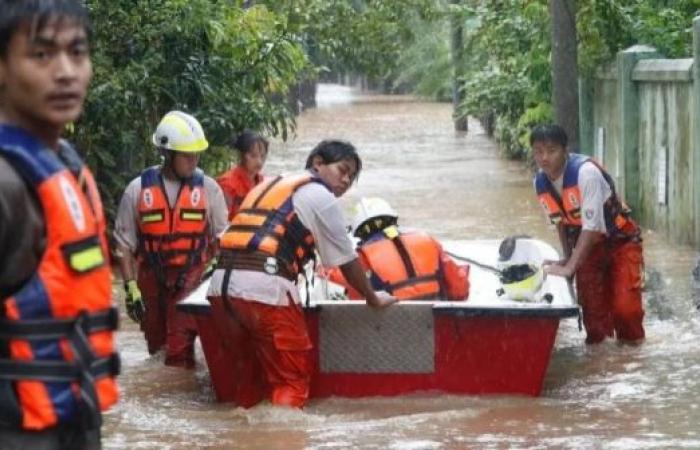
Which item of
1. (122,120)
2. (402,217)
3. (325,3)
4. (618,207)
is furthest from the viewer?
(325,3)

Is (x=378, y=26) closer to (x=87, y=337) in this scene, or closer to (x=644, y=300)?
(x=644, y=300)

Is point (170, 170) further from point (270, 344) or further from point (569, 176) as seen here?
point (569, 176)

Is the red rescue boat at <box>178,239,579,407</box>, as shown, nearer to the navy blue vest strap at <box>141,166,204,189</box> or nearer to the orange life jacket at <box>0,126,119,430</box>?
the navy blue vest strap at <box>141,166,204,189</box>

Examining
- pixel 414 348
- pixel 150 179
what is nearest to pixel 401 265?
pixel 414 348

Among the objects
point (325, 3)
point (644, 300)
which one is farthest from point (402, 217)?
point (644, 300)

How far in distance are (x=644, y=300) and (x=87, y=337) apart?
10.1 m

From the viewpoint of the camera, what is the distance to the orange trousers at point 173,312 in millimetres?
10586

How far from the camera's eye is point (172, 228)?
34.3ft

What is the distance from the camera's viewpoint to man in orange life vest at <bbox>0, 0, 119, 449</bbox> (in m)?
3.81

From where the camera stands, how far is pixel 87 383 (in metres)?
3.89

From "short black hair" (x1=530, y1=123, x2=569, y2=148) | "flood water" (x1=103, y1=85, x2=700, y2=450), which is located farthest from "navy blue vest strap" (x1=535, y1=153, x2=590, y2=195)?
"flood water" (x1=103, y1=85, x2=700, y2=450)

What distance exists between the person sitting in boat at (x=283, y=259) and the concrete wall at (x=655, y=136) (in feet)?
24.8

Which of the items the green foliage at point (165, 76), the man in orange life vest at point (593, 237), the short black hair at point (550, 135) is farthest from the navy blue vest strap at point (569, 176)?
the green foliage at point (165, 76)

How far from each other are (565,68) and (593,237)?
239 inches
